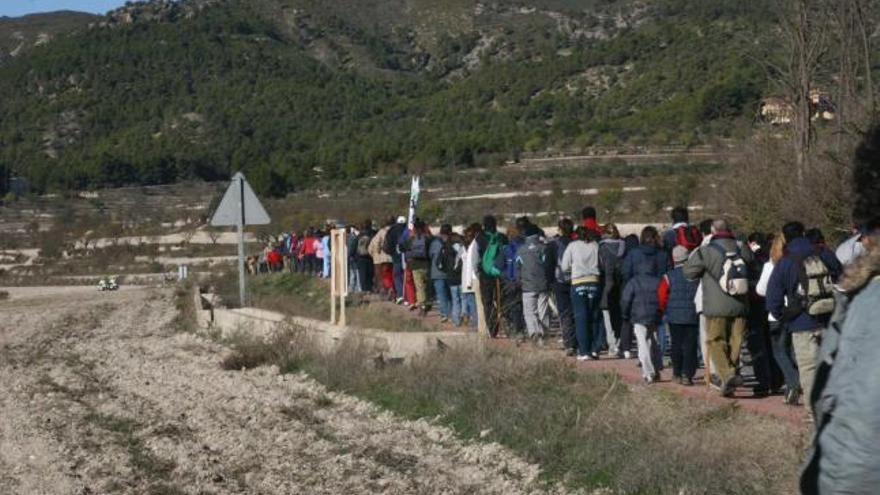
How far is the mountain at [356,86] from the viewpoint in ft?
219

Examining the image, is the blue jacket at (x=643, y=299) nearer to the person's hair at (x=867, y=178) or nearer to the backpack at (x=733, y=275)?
the backpack at (x=733, y=275)

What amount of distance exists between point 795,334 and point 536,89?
74.1m

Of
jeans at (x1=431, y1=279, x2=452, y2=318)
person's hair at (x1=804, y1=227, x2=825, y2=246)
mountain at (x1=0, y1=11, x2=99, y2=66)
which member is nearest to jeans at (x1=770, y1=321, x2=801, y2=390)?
person's hair at (x1=804, y1=227, x2=825, y2=246)

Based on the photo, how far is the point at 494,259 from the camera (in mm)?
17953

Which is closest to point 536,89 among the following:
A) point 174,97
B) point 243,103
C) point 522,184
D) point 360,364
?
point 522,184

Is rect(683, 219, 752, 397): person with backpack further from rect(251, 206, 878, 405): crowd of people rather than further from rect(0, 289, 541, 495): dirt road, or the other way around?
rect(0, 289, 541, 495): dirt road

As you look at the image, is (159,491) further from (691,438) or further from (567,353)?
(567,353)

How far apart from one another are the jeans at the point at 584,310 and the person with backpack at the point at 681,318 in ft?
5.96

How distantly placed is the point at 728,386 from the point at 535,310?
516 centimetres

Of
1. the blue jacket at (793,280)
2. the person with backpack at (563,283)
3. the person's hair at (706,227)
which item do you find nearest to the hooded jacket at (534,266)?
the person with backpack at (563,283)

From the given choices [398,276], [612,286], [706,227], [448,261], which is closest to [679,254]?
[612,286]

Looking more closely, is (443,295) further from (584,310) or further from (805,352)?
(805,352)

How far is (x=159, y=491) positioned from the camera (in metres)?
10.3

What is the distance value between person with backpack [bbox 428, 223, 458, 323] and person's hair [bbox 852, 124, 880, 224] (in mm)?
16633
